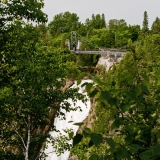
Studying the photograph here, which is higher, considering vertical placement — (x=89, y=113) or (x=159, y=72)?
(x=159, y=72)

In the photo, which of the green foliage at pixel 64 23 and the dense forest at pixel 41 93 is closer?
the dense forest at pixel 41 93

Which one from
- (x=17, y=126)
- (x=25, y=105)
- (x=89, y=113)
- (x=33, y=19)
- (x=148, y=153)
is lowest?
(x=89, y=113)

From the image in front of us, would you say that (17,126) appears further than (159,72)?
Yes

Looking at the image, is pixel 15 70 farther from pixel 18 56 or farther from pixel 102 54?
pixel 102 54

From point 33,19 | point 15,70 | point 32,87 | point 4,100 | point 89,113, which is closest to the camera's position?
point 33,19

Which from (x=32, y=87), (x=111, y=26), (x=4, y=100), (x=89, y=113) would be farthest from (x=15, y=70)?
(x=111, y=26)

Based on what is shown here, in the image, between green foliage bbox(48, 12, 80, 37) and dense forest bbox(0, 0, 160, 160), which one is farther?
green foliage bbox(48, 12, 80, 37)

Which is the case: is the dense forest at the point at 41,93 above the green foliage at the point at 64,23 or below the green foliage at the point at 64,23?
below

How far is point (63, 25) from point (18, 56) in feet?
287

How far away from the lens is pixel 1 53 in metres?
8.66

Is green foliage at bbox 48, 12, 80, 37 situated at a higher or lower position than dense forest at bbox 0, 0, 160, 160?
higher

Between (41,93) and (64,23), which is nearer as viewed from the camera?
(41,93)

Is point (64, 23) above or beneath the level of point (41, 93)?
above

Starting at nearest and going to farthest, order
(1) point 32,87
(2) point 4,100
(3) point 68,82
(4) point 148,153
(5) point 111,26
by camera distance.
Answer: (4) point 148,153, (2) point 4,100, (1) point 32,87, (3) point 68,82, (5) point 111,26
